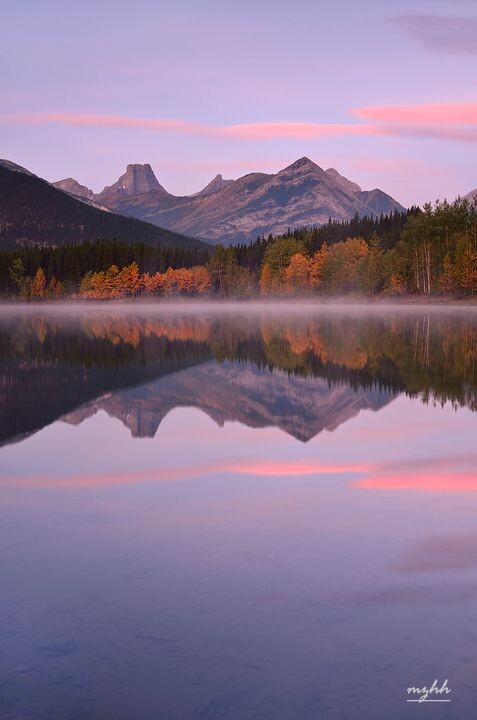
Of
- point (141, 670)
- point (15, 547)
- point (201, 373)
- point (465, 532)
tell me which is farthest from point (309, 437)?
point (201, 373)

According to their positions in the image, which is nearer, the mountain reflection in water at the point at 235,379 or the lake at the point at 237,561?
the lake at the point at 237,561

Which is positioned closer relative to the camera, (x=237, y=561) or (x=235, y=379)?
(x=237, y=561)

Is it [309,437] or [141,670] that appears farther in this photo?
[309,437]

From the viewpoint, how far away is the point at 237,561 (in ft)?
31.9

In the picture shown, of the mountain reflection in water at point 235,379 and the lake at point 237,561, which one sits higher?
the mountain reflection in water at point 235,379

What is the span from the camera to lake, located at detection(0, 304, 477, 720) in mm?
6828

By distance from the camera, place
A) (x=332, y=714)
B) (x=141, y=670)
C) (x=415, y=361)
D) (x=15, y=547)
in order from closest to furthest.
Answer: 1. (x=332, y=714)
2. (x=141, y=670)
3. (x=15, y=547)
4. (x=415, y=361)

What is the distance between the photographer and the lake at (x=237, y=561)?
6828mm

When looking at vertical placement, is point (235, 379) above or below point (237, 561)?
above

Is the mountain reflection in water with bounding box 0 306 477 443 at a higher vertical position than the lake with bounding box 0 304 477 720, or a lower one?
higher

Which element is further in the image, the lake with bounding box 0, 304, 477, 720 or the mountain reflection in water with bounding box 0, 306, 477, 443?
the mountain reflection in water with bounding box 0, 306, 477, 443

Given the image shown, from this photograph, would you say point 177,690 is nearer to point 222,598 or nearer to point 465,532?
point 222,598

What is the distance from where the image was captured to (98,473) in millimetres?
15141

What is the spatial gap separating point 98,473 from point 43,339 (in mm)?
44858
